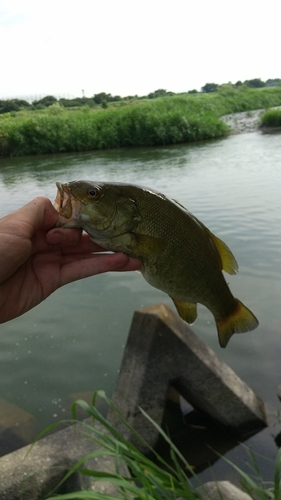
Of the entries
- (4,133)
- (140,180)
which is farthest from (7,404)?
(4,133)

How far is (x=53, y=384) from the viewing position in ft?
22.2

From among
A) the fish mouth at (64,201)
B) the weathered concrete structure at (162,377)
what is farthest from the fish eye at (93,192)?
the weathered concrete structure at (162,377)

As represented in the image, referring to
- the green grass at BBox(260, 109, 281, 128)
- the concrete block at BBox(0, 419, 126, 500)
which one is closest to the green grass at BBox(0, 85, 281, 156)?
the green grass at BBox(260, 109, 281, 128)

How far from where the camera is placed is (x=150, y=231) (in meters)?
2.57

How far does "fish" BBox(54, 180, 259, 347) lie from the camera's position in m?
2.50

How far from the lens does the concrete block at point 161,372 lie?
4.22m

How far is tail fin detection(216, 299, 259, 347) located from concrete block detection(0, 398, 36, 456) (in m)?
3.29

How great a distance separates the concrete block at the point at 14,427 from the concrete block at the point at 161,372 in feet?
4.85

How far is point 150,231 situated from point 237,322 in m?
0.91

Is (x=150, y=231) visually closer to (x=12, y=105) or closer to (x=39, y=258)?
(x=39, y=258)

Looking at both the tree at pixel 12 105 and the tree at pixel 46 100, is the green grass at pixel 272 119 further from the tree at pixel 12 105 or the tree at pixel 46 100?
the tree at pixel 46 100

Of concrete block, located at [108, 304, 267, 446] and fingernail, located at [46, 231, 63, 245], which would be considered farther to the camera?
concrete block, located at [108, 304, 267, 446]

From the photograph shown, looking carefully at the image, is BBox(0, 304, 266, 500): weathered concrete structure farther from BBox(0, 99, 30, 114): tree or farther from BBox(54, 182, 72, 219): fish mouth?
BBox(0, 99, 30, 114): tree

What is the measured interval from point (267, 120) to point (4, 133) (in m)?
21.2
